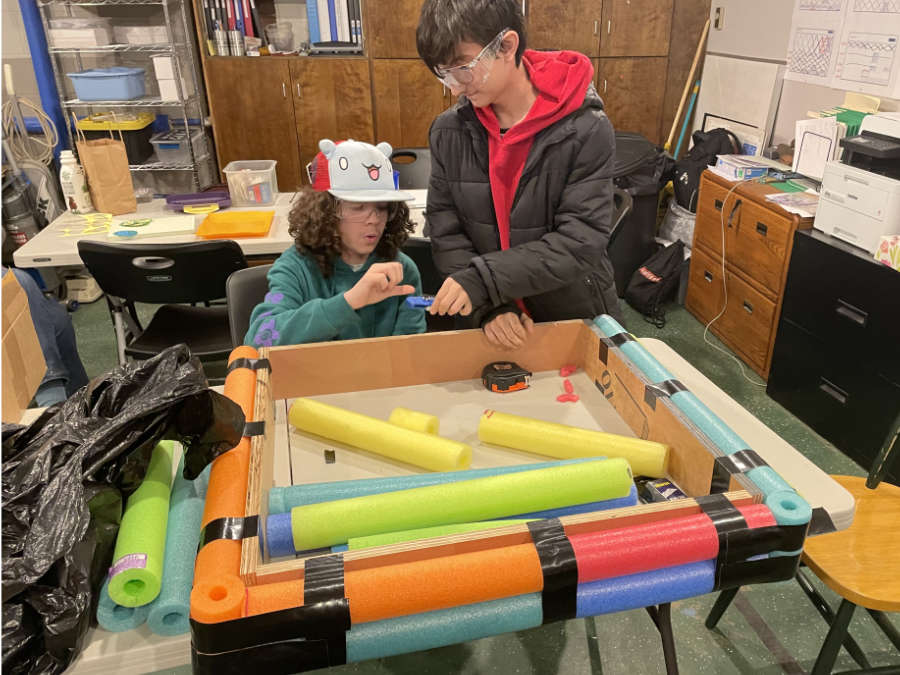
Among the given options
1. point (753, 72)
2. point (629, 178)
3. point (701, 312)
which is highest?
point (753, 72)

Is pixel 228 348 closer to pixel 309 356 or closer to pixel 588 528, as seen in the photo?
pixel 309 356

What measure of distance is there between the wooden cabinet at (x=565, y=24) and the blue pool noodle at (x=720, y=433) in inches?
127

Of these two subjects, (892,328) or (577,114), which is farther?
(892,328)

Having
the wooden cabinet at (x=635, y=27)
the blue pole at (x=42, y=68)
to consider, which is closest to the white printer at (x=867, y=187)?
the wooden cabinet at (x=635, y=27)

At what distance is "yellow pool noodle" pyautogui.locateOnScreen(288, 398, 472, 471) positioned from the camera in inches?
45.9

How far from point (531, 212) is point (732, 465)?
74cm

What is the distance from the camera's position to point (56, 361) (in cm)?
201

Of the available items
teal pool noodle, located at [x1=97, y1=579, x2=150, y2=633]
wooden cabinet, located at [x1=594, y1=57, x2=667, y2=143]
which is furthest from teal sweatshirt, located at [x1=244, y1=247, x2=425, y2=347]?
wooden cabinet, located at [x1=594, y1=57, x2=667, y2=143]

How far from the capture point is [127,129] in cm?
391

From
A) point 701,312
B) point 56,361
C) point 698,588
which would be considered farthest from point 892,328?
point 56,361

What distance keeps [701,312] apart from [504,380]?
2.44 meters

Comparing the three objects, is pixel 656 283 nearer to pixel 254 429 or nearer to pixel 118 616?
pixel 254 429

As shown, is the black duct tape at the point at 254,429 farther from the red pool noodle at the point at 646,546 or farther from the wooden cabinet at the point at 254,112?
the wooden cabinet at the point at 254,112

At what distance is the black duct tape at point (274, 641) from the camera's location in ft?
2.46
